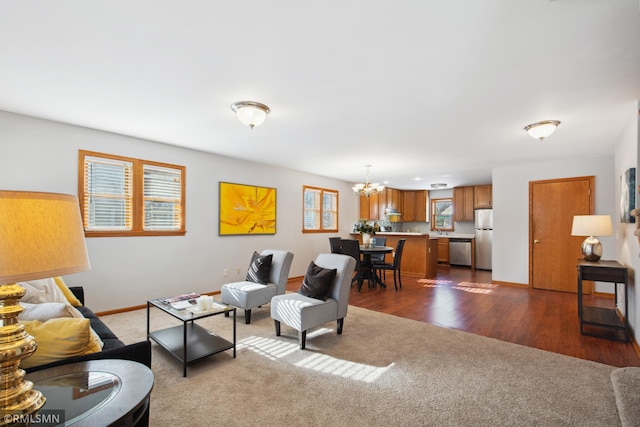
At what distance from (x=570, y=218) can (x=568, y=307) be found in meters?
1.77

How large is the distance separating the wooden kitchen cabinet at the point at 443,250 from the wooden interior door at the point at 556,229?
3063mm

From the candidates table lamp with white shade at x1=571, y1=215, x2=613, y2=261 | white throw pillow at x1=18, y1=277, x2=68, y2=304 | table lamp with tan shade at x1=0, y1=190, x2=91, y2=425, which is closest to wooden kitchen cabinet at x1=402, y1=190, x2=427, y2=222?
table lamp with white shade at x1=571, y1=215, x2=613, y2=261

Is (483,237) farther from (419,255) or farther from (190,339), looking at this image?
(190,339)

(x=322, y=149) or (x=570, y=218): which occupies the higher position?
(x=322, y=149)

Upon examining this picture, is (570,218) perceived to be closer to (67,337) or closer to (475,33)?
(475,33)

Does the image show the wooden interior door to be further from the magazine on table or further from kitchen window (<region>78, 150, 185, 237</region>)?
kitchen window (<region>78, 150, 185, 237</region>)

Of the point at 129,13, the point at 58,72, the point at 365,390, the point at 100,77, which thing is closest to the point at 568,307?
the point at 365,390

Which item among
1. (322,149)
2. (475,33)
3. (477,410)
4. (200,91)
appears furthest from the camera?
(322,149)

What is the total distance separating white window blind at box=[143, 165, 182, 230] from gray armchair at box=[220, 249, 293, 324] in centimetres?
149

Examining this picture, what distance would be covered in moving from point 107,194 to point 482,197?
8.58 metres

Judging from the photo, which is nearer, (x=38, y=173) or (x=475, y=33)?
(x=475, y=33)

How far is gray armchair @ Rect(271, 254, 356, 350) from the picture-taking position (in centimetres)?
303

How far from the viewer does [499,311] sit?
4312mm

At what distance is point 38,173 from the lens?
139 inches
